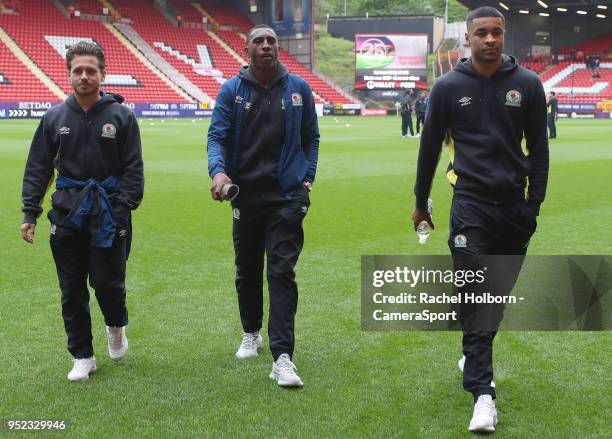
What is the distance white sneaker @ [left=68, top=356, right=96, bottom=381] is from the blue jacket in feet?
4.43

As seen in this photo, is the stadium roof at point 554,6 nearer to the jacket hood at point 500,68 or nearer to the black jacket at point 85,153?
the jacket hood at point 500,68

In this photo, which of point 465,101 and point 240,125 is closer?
point 465,101

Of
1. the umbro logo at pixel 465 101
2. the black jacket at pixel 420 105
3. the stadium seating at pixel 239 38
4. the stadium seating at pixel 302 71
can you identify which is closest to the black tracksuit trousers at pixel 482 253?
the umbro logo at pixel 465 101

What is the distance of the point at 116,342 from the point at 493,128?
2588 millimetres

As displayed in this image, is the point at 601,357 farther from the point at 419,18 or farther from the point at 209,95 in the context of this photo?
the point at 419,18

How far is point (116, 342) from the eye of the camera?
499 cm

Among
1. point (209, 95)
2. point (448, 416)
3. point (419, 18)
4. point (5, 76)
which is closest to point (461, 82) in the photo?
point (448, 416)

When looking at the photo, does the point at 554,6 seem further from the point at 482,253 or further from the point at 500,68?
the point at 482,253

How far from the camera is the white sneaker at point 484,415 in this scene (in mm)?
Result: 3871

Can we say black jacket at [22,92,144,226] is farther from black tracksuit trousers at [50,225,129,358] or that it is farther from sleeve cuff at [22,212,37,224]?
black tracksuit trousers at [50,225,129,358]

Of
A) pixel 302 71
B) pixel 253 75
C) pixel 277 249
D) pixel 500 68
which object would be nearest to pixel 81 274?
pixel 277 249

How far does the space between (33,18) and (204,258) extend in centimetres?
4773

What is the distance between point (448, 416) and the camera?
416cm

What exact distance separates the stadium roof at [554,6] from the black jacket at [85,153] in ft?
175
